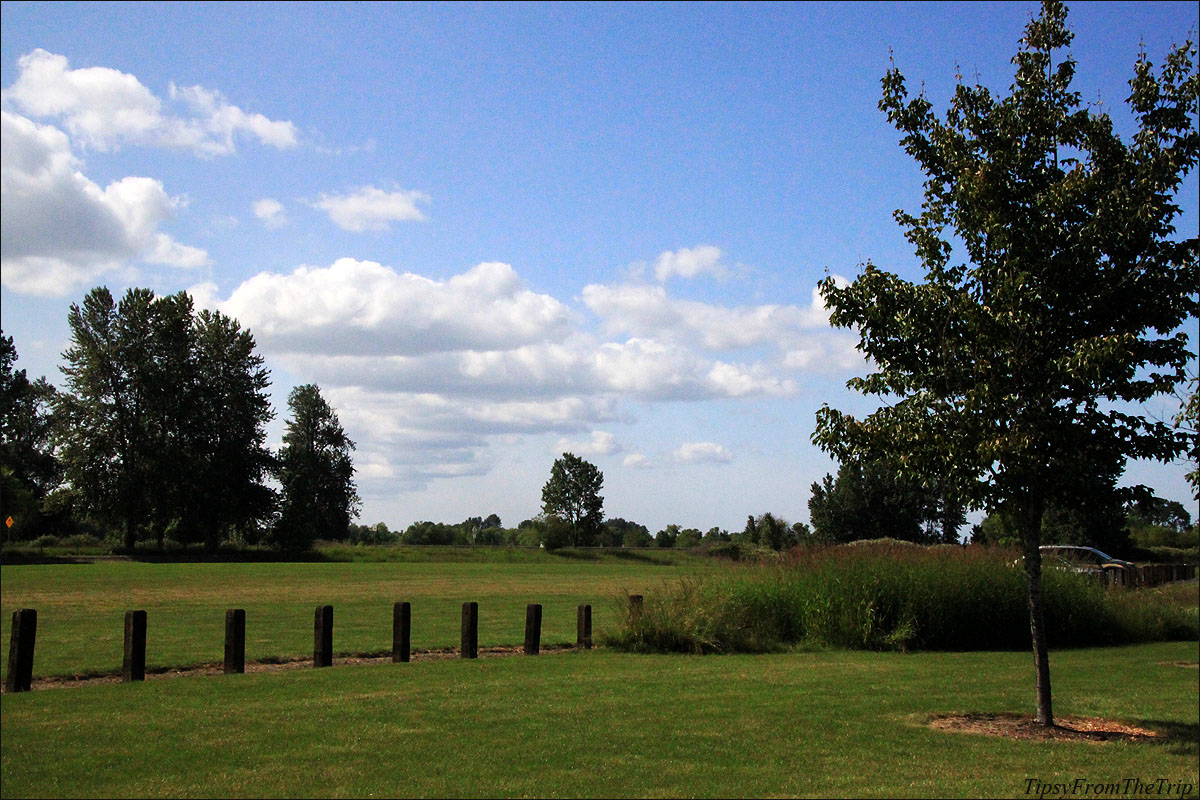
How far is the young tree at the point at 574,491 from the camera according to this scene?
443 ft

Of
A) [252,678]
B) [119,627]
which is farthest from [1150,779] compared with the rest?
[119,627]

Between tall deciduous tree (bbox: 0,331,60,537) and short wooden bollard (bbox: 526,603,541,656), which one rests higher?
tall deciduous tree (bbox: 0,331,60,537)

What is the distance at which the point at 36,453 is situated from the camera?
9281cm

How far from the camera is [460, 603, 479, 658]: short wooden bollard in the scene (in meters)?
16.7

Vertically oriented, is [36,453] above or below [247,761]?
above

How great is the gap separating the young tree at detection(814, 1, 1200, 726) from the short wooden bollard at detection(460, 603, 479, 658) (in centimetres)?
779

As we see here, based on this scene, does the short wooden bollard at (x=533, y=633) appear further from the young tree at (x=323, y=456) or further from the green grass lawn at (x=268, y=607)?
the young tree at (x=323, y=456)

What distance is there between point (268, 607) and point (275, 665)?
1191 centimetres

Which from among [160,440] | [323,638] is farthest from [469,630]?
[160,440]

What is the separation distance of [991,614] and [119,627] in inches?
760

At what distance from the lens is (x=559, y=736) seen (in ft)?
31.7

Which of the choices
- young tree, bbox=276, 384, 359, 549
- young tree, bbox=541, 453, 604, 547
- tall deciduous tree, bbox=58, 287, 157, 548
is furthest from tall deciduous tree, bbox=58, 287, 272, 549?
young tree, bbox=541, 453, 604, 547

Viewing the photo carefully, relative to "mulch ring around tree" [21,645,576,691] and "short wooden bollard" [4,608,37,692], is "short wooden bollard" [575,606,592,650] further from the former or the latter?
"short wooden bollard" [4,608,37,692]

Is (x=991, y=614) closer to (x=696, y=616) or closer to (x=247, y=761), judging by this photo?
(x=696, y=616)
